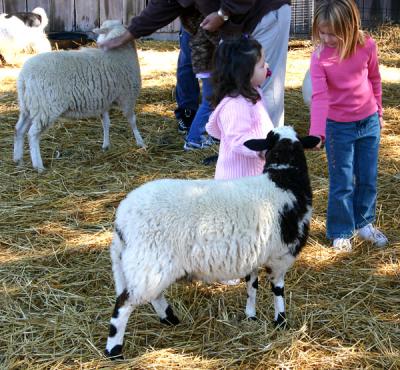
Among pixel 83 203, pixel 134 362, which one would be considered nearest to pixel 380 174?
pixel 83 203

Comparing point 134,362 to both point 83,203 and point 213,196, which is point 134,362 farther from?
point 83,203

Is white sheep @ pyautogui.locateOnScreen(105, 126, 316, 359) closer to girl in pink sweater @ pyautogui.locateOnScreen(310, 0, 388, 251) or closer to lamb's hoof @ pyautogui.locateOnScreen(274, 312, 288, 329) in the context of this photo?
lamb's hoof @ pyautogui.locateOnScreen(274, 312, 288, 329)

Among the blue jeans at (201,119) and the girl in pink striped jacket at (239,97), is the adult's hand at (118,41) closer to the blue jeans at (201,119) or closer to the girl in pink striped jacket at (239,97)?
the blue jeans at (201,119)

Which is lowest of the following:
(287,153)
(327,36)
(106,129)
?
(106,129)

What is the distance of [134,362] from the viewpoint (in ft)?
8.32

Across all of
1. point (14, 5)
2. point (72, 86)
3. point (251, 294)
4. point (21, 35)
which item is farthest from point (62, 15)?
point (251, 294)

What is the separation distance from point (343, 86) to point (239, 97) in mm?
778

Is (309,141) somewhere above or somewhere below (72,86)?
above

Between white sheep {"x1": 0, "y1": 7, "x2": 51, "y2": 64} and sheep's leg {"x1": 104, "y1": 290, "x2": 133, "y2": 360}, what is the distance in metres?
8.61

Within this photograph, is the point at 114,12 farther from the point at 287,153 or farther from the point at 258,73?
the point at 287,153

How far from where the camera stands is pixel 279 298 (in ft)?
9.23

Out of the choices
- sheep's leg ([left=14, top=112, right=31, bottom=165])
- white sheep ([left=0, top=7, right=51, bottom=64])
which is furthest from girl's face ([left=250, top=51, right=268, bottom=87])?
white sheep ([left=0, top=7, right=51, bottom=64])

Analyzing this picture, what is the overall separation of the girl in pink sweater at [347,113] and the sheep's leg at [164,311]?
1254mm

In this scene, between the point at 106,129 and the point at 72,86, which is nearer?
the point at 72,86
